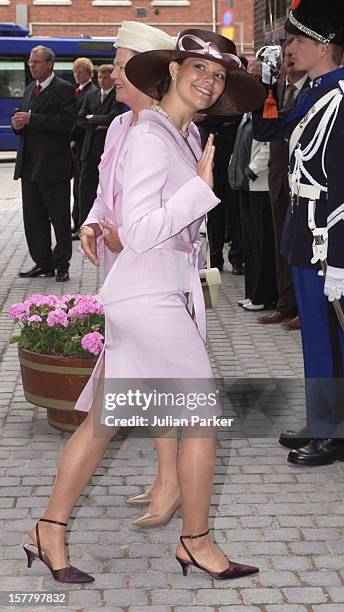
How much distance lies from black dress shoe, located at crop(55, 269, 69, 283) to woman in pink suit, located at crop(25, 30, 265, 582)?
7.31 metres

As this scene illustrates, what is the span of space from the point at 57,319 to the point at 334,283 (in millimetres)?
1638

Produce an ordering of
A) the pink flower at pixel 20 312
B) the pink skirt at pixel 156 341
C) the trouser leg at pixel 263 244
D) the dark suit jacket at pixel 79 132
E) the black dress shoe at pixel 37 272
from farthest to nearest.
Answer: the dark suit jacket at pixel 79 132
the black dress shoe at pixel 37 272
the trouser leg at pixel 263 244
the pink flower at pixel 20 312
the pink skirt at pixel 156 341

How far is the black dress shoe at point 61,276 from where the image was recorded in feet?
37.3

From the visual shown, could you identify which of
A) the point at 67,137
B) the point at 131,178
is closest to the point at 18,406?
the point at 131,178

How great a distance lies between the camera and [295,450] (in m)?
5.59

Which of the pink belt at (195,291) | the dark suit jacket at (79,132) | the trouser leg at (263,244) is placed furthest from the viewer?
the dark suit jacket at (79,132)

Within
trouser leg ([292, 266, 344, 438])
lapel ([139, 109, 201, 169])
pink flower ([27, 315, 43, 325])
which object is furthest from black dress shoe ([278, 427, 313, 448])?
lapel ([139, 109, 201, 169])

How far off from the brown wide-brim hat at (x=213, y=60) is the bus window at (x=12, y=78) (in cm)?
2963

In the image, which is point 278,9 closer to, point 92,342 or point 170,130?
point 92,342

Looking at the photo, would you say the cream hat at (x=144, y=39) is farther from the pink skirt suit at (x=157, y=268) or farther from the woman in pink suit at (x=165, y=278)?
the pink skirt suit at (x=157, y=268)

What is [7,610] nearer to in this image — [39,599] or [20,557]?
[39,599]

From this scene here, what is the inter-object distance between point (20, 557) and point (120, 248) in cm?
122

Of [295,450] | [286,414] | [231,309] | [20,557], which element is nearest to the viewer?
[20,557]

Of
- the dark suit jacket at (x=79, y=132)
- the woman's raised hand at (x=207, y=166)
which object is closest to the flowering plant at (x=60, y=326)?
the woman's raised hand at (x=207, y=166)
